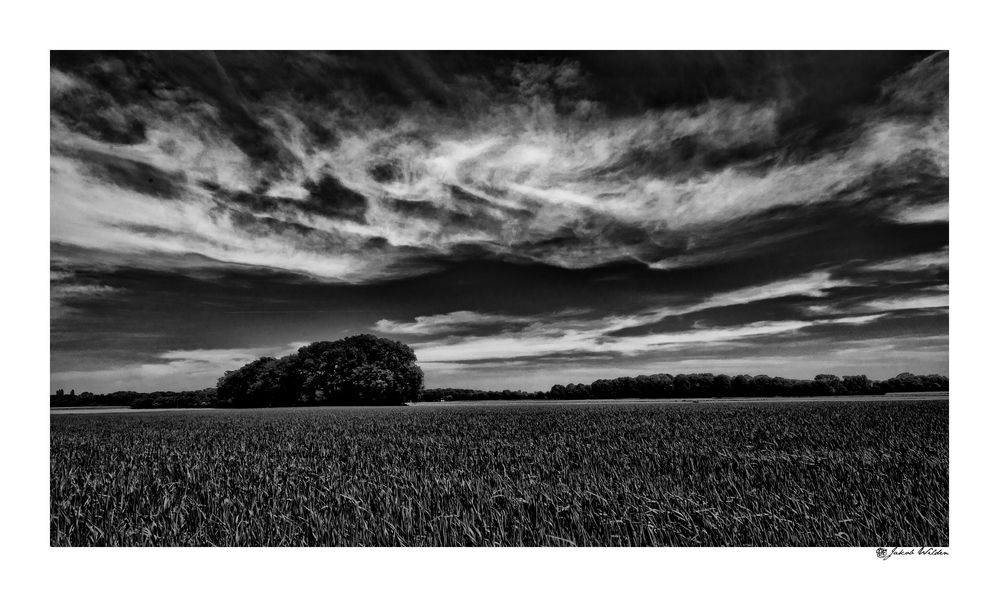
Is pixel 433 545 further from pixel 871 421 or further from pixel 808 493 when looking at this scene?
pixel 871 421

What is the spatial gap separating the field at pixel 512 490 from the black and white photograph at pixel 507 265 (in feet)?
0.11

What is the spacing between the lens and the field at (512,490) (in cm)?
368

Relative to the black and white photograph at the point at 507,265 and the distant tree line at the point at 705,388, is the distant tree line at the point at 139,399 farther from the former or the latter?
the distant tree line at the point at 705,388

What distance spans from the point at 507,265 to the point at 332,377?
25.9 ft

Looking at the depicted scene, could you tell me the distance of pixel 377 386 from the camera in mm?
13867

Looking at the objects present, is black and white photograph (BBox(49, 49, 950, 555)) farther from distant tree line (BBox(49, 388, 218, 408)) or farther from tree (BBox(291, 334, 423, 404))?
tree (BBox(291, 334, 423, 404))

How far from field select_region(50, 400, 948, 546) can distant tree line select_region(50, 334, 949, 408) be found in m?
0.77

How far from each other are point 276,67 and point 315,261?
2.23 m

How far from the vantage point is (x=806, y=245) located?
5.95 metres
